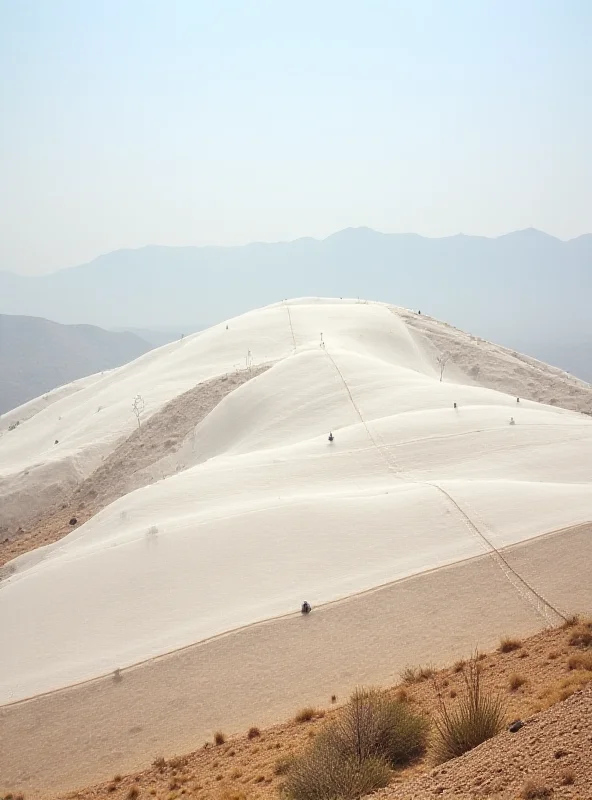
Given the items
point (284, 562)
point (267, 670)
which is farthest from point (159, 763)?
point (284, 562)

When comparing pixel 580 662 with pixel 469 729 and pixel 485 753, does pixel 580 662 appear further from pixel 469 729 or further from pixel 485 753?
pixel 485 753

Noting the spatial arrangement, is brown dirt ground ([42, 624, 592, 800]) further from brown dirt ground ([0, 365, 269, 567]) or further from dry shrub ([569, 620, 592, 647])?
brown dirt ground ([0, 365, 269, 567])

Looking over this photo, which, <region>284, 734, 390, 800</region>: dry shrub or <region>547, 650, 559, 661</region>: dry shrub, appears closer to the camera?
<region>284, 734, 390, 800</region>: dry shrub

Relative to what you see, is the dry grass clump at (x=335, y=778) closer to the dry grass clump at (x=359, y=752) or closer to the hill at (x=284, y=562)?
the dry grass clump at (x=359, y=752)

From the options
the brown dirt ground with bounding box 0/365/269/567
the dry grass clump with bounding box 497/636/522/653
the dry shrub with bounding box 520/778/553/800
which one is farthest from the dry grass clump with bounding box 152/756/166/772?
the brown dirt ground with bounding box 0/365/269/567

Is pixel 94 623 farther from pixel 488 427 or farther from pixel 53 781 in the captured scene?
pixel 488 427

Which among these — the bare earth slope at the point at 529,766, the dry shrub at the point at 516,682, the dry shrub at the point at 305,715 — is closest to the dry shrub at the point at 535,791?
the bare earth slope at the point at 529,766

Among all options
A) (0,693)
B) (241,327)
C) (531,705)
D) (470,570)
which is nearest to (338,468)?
(470,570)
